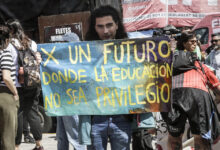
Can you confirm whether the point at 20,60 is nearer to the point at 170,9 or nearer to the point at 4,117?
the point at 4,117

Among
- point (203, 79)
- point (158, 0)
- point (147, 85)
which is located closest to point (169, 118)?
point (203, 79)

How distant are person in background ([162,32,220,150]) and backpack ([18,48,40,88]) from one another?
1.69m

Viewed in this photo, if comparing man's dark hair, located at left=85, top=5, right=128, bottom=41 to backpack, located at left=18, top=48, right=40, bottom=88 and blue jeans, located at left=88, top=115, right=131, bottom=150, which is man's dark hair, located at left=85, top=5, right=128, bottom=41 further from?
backpack, located at left=18, top=48, right=40, bottom=88

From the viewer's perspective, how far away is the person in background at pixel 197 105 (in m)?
4.96

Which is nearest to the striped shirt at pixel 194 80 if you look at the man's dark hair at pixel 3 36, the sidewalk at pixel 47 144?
the man's dark hair at pixel 3 36

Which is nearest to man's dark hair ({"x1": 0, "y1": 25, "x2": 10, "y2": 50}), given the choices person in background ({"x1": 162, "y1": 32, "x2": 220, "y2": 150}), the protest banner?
the protest banner

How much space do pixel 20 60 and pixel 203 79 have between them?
2212 millimetres

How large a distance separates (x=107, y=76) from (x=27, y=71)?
83.0 inches

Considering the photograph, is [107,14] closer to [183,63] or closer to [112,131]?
[112,131]

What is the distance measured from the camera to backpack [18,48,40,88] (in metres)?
5.71

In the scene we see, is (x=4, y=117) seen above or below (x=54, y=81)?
below

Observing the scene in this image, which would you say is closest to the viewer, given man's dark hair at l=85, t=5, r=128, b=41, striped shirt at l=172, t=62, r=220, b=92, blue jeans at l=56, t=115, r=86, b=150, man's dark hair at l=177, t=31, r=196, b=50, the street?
man's dark hair at l=85, t=5, r=128, b=41

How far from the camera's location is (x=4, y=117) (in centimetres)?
504

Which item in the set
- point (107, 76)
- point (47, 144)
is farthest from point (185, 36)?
point (47, 144)
